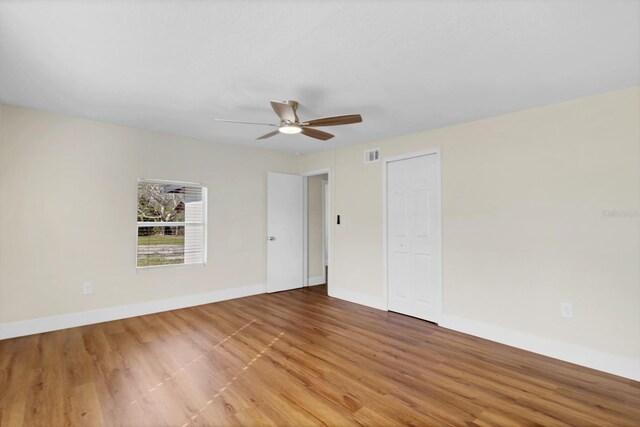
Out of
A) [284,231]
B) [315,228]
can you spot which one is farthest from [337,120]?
[315,228]

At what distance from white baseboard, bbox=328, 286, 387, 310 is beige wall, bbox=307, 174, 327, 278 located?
926 millimetres

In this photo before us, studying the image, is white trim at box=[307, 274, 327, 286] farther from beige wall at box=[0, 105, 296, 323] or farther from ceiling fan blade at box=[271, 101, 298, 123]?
ceiling fan blade at box=[271, 101, 298, 123]

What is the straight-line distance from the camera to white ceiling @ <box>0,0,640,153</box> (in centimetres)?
179

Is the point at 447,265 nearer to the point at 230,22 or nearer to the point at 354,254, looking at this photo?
the point at 354,254

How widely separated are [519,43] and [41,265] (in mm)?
5026

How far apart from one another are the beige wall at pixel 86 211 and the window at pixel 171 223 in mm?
119

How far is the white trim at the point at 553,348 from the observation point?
2.65 metres

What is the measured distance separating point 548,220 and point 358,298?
8.95ft

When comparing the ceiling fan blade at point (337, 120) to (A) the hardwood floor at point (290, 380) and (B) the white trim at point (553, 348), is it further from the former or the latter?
(B) the white trim at point (553, 348)

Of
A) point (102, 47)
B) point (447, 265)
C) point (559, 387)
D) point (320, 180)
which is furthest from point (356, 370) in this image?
point (320, 180)

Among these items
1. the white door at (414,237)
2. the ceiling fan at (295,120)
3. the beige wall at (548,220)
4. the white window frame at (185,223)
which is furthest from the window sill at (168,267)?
the beige wall at (548,220)

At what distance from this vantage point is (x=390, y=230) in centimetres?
448

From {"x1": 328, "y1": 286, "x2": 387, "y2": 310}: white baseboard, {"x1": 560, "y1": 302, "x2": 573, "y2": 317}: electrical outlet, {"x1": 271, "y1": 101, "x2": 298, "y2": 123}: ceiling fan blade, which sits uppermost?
{"x1": 271, "y1": 101, "x2": 298, "y2": 123}: ceiling fan blade

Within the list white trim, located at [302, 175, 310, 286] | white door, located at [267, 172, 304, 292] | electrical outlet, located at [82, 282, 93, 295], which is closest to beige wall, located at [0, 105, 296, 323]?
electrical outlet, located at [82, 282, 93, 295]
